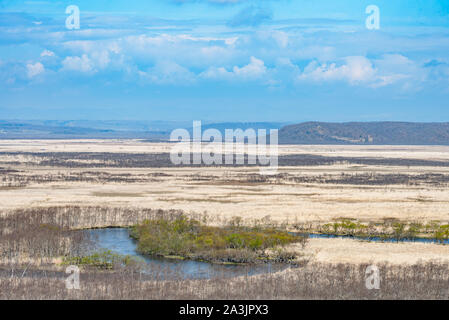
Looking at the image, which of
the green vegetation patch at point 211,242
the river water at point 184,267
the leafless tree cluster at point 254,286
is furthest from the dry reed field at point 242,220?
the green vegetation patch at point 211,242

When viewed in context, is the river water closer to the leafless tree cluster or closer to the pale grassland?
the leafless tree cluster

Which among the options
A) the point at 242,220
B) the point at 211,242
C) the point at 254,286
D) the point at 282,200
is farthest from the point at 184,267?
the point at 282,200

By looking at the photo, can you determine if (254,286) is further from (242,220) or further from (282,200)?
(282,200)

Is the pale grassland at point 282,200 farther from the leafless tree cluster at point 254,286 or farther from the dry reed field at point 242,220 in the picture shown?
the leafless tree cluster at point 254,286

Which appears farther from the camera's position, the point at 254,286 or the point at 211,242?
the point at 211,242
